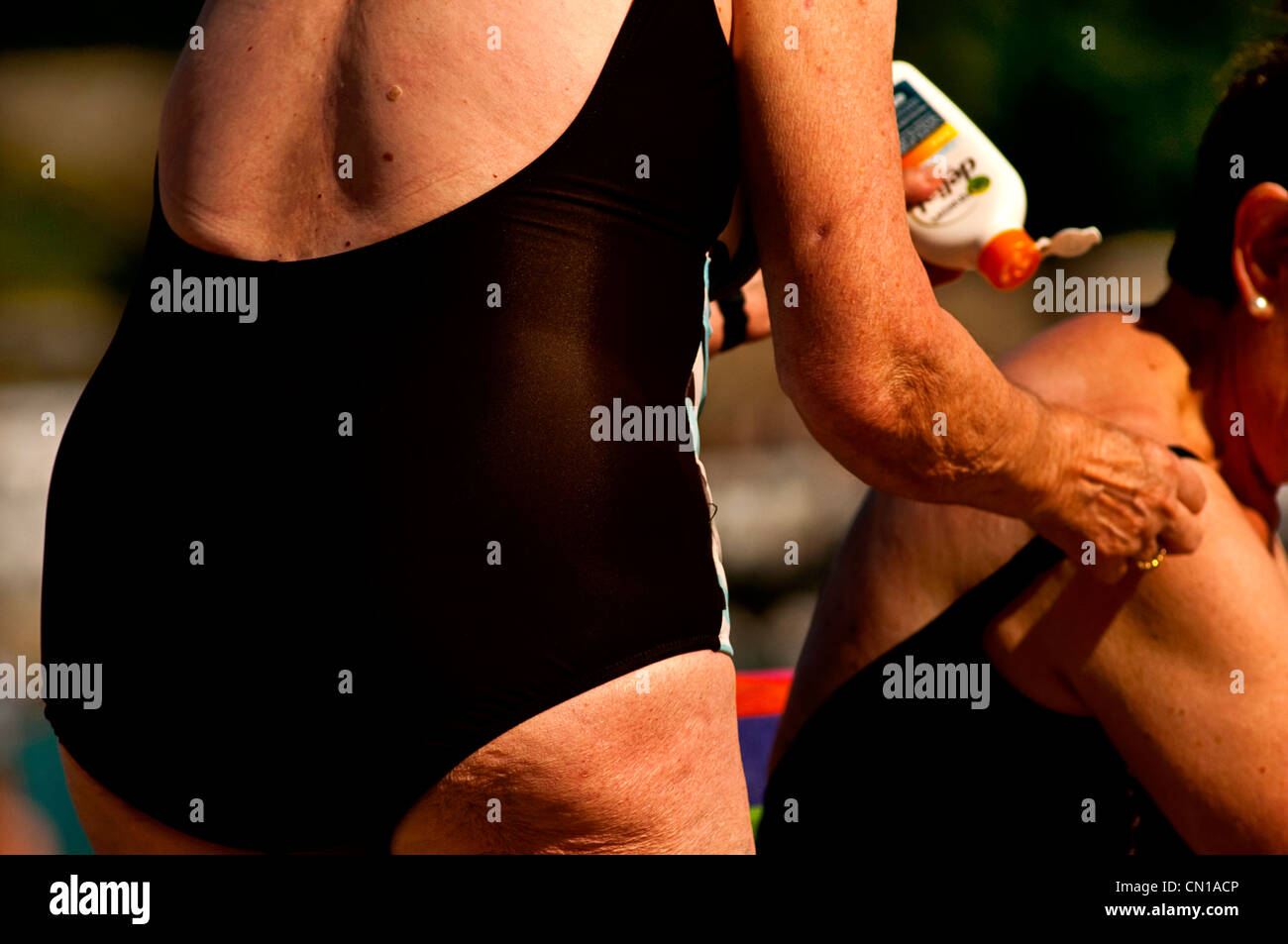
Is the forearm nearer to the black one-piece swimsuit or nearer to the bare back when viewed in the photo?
the black one-piece swimsuit

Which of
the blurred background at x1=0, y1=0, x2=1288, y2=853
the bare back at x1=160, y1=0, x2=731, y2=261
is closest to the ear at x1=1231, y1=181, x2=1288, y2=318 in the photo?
the bare back at x1=160, y1=0, x2=731, y2=261

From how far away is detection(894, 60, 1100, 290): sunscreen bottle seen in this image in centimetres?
192

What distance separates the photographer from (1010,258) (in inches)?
75.0

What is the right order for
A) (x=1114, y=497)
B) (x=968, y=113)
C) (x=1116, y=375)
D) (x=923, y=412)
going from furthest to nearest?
(x=968, y=113) → (x=1116, y=375) → (x=1114, y=497) → (x=923, y=412)

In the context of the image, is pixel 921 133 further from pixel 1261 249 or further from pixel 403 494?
pixel 403 494

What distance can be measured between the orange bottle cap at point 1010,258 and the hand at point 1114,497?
12.8 inches

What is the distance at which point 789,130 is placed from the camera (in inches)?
49.7

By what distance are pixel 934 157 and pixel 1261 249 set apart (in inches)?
18.9

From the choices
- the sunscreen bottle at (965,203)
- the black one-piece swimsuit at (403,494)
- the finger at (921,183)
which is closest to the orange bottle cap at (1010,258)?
the sunscreen bottle at (965,203)

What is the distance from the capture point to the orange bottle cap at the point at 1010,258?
1.91 meters

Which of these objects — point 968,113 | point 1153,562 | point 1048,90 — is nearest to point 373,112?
point 1153,562

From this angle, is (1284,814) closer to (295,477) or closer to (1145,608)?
(1145,608)

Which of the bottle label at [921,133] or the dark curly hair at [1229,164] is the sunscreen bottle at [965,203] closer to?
the bottle label at [921,133]

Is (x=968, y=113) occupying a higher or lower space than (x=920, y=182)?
higher
